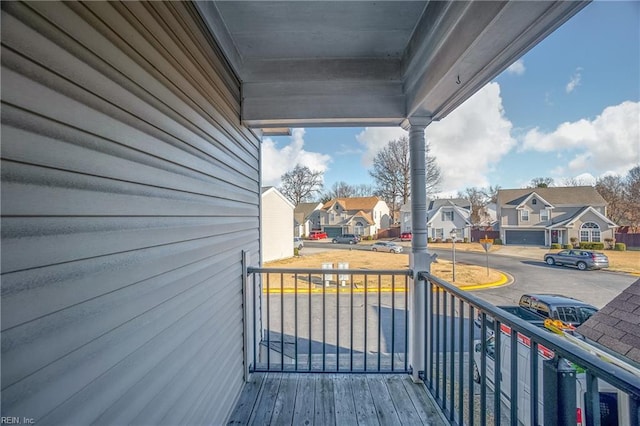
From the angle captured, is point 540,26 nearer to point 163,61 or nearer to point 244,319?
point 163,61

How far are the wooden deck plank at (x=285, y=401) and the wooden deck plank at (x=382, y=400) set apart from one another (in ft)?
1.88

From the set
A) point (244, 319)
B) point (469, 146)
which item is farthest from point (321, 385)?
point (469, 146)

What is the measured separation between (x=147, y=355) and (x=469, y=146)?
6.63 metres

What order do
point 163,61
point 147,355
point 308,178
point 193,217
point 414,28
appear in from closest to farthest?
point 147,355
point 163,61
point 193,217
point 414,28
point 308,178

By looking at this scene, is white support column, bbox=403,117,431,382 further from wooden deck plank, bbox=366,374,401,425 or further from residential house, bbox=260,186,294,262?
residential house, bbox=260,186,294,262

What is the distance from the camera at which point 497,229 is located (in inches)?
223

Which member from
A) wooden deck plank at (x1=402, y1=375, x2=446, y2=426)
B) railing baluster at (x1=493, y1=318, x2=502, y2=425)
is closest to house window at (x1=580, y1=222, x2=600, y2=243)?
wooden deck plank at (x1=402, y1=375, x2=446, y2=426)

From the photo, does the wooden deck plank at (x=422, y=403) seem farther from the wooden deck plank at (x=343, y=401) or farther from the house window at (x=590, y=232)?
the house window at (x=590, y=232)

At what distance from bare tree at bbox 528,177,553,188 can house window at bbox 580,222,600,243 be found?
0.74m

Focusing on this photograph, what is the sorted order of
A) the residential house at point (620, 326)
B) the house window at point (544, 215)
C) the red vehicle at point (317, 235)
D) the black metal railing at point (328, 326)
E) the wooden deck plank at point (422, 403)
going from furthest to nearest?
the red vehicle at point (317, 235), the house window at point (544, 215), the black metal railing at point (328, 326), the wooden deck plank at point (422, 403), the residential house at point (620, 326)

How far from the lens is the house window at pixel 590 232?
309cm

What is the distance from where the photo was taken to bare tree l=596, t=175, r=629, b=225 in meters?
2.14

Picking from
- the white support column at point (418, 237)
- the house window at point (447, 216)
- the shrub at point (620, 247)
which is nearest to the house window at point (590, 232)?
the shrub at point (620, 247)

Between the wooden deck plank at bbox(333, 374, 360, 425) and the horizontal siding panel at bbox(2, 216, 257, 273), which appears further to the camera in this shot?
the wooden deck plank at bbox(333, 374, 360, 425)
